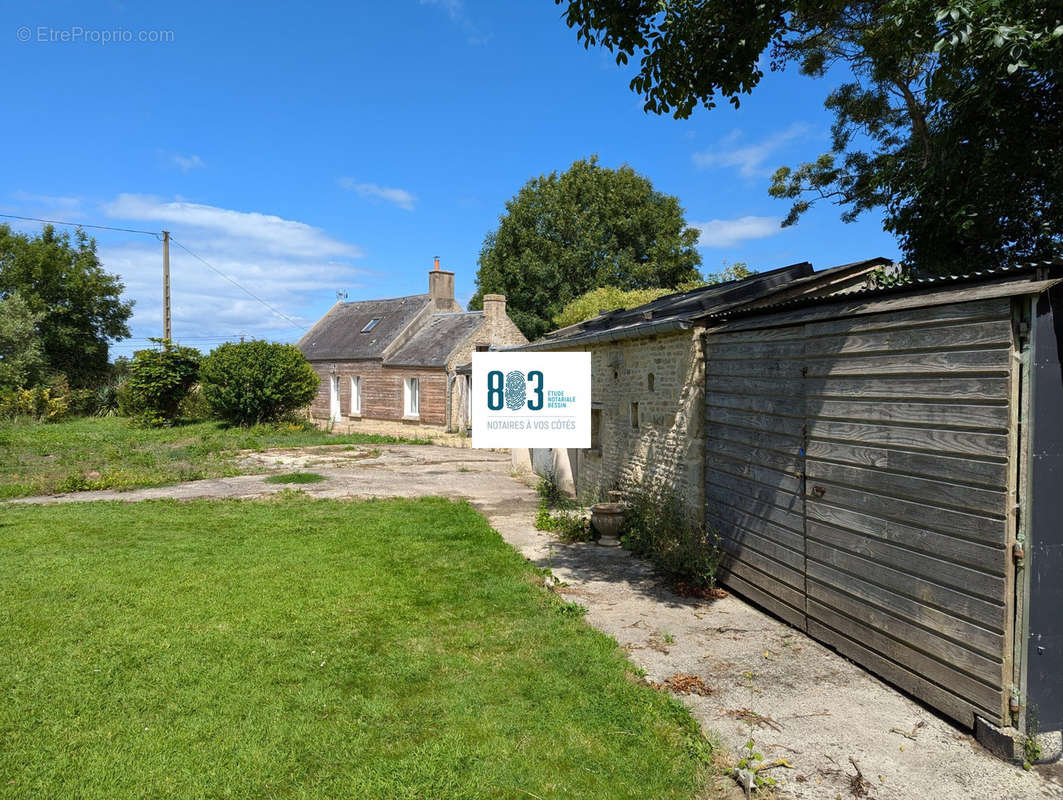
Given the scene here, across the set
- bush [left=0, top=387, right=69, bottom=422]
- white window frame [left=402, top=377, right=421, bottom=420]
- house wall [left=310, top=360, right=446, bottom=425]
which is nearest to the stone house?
house wall [left=310, top=360, right=446, bottom=425]

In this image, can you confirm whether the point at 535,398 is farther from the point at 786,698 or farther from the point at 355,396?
the point at 355,396

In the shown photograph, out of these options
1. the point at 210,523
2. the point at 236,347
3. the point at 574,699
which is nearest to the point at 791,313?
the point at 574,699

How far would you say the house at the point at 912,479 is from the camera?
3.69 m

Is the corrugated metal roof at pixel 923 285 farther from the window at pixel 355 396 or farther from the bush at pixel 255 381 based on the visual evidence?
the window at pixel 355 396

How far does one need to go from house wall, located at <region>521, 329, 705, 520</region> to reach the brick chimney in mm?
20550

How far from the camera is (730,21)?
6.68 metres

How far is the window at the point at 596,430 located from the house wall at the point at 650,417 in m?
0.07

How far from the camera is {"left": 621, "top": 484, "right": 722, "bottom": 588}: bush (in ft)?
22.7

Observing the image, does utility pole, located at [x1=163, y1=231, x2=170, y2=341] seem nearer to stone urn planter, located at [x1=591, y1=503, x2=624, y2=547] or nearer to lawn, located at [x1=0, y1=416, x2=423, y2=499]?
lawn, located at [x1=0, y1=416, x2=423, y2=499]

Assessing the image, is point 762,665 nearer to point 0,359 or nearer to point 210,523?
point 210,523

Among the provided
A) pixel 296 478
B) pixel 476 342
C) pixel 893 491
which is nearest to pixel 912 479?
pixel 893 491

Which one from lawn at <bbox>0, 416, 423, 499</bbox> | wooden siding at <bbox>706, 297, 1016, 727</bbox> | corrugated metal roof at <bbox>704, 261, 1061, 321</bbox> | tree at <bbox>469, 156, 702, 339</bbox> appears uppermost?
tree at <bbox>469, 156, 702, 339</bbox>

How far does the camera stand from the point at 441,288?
3127cm

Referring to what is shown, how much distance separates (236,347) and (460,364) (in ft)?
27.9
